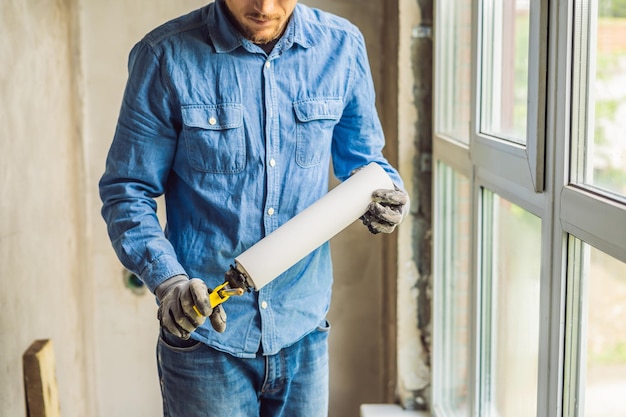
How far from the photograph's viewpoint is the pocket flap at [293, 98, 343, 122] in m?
1.67

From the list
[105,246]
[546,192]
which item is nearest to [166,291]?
[546,192]

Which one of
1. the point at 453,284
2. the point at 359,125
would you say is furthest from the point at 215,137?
the point at 453,284

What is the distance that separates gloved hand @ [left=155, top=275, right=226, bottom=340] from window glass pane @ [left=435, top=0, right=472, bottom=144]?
940 mm

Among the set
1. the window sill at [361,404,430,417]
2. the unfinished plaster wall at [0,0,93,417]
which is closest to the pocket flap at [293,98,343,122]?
the unfinished plaster wall at [0,0,93,417]

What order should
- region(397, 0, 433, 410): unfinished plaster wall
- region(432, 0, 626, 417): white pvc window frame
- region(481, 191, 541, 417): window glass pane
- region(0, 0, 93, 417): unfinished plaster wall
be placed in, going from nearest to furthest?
region(432, 0, 626, 417): white pvc window frame < region(481, 191, 541, 417): window glass pane < region(0, 0, 93, 417): unfinished plaster wall < region(397, 0, 433, 410): unfinished plaster wall

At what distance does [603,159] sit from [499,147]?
0.50 metres

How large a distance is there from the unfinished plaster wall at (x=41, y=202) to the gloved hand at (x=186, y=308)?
779mm

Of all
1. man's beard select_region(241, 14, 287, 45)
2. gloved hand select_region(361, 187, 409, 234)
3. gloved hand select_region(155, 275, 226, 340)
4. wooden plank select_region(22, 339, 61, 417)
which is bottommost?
wooden plank select_region(22, 339, 61, 417)

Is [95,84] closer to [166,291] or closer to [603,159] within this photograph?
[166,291]

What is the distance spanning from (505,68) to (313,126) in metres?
0.42

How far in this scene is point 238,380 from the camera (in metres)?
1.69

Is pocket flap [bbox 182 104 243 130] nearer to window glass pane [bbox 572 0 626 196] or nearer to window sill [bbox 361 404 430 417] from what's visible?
window glass pane [bbox 572 0 626 196]

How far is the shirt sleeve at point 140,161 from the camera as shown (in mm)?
1587

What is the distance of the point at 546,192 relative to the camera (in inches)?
54.8
